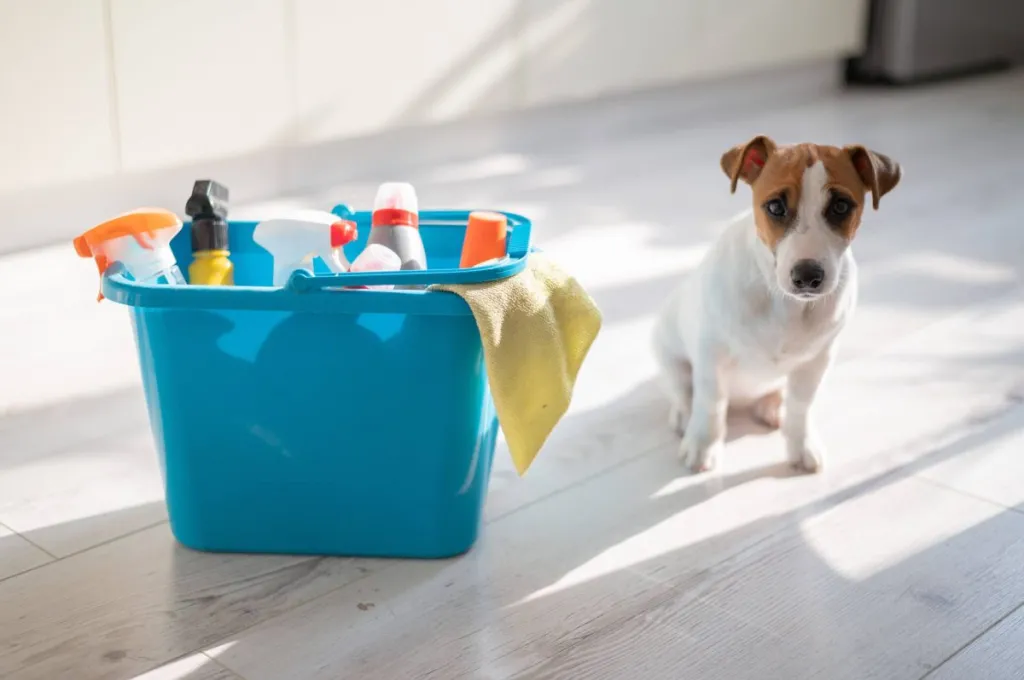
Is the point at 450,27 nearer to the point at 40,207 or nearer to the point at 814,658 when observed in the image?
the point at 40,207

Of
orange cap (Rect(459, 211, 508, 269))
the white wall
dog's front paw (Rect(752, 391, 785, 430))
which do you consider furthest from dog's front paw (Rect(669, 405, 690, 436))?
the white wall

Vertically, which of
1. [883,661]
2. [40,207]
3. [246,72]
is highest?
[246,72]

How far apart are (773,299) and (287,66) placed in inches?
57.1

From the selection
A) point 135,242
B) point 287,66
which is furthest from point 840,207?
point 287,66

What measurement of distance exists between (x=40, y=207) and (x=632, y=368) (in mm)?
1153

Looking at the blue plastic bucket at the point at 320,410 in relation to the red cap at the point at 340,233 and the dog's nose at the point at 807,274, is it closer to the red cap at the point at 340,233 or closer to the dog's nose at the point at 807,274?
the red cap at the point at 340,233

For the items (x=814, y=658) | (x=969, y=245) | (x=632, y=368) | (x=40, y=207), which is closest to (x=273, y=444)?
(x=814, y=658)

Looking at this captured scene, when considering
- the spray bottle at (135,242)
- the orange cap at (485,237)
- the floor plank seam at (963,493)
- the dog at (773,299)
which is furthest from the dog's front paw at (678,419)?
the spray bottle at (135,242)

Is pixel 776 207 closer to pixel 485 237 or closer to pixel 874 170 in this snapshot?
pixel 874 170

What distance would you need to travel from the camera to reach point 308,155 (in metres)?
2.60

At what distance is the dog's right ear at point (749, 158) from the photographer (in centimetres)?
126

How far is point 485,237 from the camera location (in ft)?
3.91

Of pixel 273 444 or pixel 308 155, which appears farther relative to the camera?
pixel 308 155

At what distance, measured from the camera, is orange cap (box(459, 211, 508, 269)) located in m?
1.19
